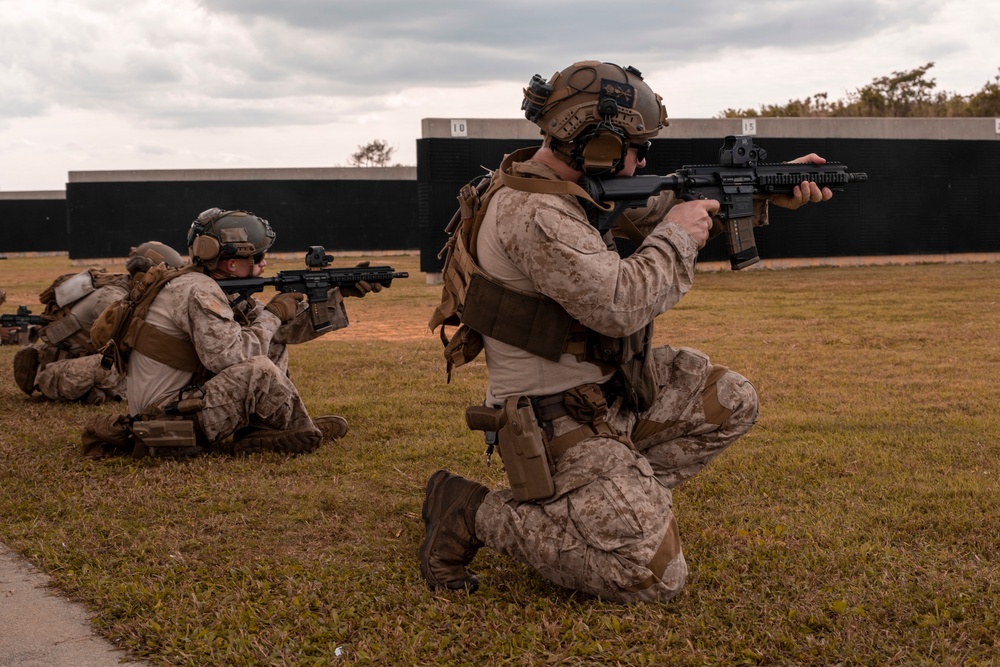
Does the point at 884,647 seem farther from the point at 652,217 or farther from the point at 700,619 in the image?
the point at 652,217

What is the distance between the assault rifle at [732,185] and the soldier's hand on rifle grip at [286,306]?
324cm

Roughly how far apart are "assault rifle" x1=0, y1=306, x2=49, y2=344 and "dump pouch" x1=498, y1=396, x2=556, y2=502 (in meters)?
7.39

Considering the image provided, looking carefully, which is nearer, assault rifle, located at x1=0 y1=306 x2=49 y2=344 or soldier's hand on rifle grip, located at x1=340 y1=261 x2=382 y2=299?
→ soldier's hand on rifle grip, located at x1=340 y1=261 x2=382 y2=299

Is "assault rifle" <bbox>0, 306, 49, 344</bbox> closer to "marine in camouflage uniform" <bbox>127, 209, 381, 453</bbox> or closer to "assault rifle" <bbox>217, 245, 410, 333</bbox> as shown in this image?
"assault rifle" <bbox>217, 245, 410, 333</bbox>

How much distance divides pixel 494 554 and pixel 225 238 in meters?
2.89

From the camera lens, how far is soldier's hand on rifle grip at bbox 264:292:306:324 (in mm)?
6965

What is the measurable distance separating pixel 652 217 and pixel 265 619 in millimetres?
2245

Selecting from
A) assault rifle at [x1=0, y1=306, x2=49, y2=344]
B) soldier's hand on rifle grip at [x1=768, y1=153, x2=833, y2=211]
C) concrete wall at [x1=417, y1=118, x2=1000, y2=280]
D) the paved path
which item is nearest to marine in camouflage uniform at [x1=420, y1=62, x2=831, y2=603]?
soldier's hand on rifle grip at [x1=768, y1=153, x2=833, y2=211]

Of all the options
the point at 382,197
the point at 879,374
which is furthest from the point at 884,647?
the point at 382,197

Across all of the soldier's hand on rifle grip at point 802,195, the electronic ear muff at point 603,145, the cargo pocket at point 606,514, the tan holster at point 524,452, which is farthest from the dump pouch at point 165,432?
the soldier's hand on rifle grip at point 802,195

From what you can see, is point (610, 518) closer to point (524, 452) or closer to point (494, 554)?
point (524, 452)

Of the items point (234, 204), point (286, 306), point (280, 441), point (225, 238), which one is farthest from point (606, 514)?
point (234, 204)

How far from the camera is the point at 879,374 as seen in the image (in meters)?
8.71

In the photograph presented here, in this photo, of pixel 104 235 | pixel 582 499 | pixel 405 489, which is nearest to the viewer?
pixel 582 499
